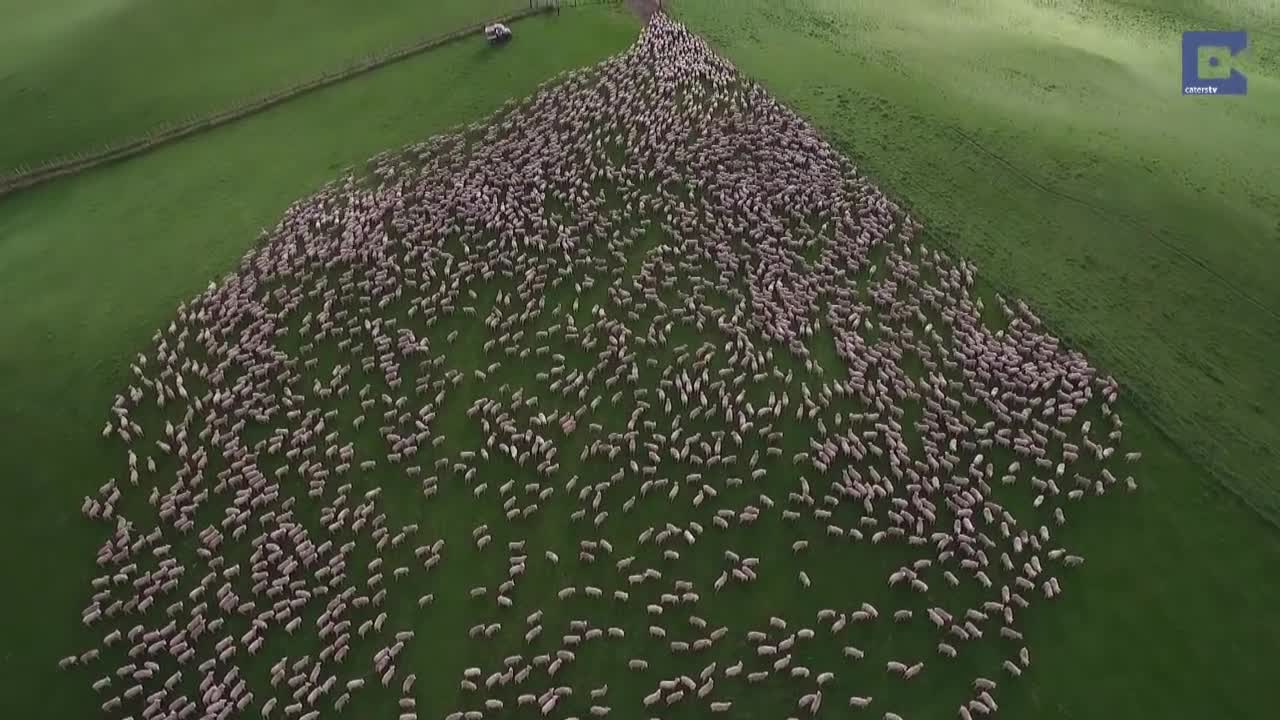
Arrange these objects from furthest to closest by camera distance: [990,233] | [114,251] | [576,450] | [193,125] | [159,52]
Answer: [159,52] < [193,125] < [990,233] < [114,251] < [576,450]

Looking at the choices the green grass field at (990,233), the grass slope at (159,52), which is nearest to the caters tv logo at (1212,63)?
the green grass field at (990,233)

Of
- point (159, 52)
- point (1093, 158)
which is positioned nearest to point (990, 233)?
point (1093, 158)

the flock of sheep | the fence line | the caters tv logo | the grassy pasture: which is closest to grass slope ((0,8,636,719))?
the fence line

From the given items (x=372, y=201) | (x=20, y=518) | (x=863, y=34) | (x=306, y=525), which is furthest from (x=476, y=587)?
(x=863, y=34)

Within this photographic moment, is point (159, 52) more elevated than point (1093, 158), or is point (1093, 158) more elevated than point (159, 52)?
point (159, 52)

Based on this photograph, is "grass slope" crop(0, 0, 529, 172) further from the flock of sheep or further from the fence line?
the flock of sheep

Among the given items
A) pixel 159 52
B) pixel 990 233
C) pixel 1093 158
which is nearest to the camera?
pixel 990 233

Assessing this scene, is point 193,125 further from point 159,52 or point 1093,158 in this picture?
point 1093,158

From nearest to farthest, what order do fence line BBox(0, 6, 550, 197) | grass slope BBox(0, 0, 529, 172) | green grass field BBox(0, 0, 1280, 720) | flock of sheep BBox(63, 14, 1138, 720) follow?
1. flock of sheep BBox(63, 14, 1138, 720)
2. green grass field BBox(0, 0, 1280, 720)
3. fence line BBox(0, 6, 550, 197)
4. grass slope BBox(0, 0, 529, 172)
